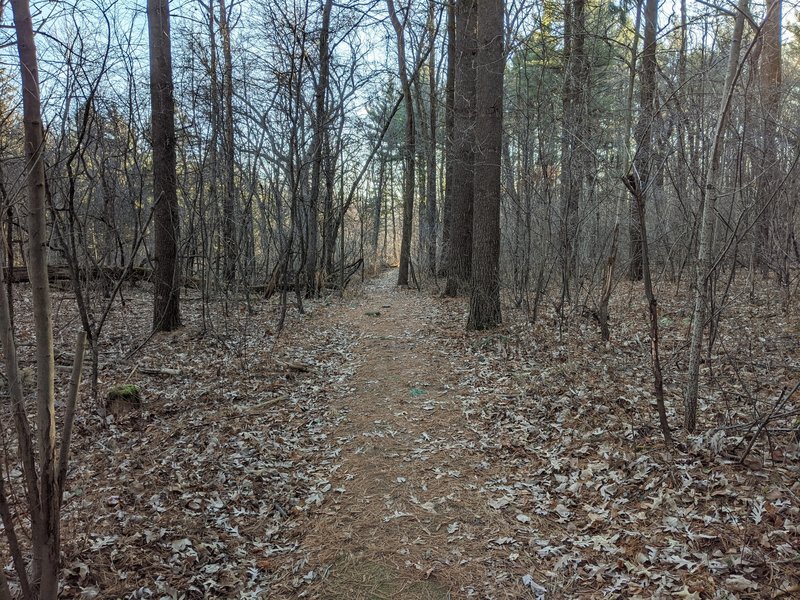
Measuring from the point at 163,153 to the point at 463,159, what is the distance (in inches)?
270

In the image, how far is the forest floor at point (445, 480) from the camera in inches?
113

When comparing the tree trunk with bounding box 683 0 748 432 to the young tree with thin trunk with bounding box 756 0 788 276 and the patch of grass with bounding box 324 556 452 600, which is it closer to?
the patch of grass with bounding box 324 556 452 600

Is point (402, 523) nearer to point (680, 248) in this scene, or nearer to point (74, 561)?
point (74, 561)

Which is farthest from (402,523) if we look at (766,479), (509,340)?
(509,340)

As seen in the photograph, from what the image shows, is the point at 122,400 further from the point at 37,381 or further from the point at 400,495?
the point at 37,381

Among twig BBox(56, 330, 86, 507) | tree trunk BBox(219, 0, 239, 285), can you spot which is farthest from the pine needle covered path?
tree trunk BBox(219, 0, 239, 285)

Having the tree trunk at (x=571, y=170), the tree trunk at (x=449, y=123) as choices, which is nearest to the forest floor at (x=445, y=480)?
the tree trunk at (x=571, y=170)

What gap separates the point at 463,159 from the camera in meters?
11.9

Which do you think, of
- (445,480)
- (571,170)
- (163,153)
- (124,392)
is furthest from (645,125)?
(163,153)

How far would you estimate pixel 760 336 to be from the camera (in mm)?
6156

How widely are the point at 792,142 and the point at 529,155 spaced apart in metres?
3.81

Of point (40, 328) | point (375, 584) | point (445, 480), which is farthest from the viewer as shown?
point (445, 480)

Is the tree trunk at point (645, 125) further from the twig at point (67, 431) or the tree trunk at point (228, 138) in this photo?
the tree trunk at point (228, 138)

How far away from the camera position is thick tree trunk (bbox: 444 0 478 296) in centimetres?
1095
